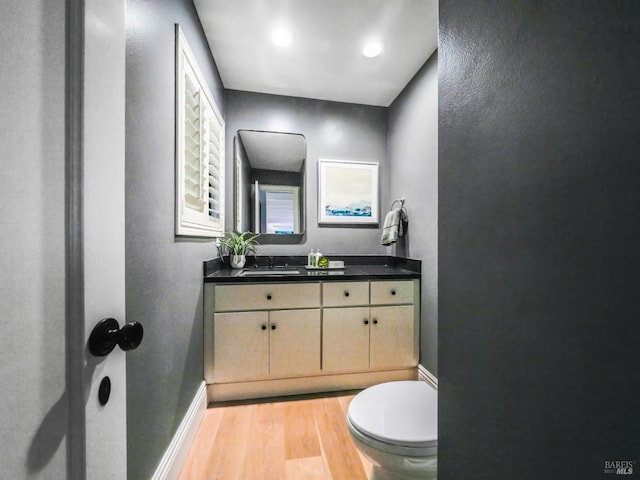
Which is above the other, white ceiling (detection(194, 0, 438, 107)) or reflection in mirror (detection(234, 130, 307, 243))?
white ceiling (detection(194, 0, 438, 107))

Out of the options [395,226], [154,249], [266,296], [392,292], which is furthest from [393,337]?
[154,249]

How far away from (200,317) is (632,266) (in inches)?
70.8

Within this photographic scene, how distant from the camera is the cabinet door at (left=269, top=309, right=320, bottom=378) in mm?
1736

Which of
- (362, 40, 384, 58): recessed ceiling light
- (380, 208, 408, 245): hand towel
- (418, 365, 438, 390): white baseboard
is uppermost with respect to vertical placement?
(362, 40, 384, 58): recessed ceiling light

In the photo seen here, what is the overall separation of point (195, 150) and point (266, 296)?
1.04m

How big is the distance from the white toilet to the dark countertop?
878mm

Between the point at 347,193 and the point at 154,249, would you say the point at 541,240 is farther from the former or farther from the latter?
the point at 347,193

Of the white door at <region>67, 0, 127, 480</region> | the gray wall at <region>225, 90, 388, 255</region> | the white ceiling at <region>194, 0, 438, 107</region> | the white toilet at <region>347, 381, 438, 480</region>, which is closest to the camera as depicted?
the white door at <region>67, 0, 127, 480</region>

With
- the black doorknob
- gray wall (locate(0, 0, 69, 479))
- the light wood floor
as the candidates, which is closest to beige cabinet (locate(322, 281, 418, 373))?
the light wood floor

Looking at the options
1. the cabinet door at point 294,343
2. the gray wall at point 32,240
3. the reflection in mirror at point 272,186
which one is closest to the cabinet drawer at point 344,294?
the cabinet door at point 294,343

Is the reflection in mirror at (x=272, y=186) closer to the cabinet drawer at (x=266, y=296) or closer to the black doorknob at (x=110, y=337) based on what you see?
the cabinet drawer at (x=266, y=296)

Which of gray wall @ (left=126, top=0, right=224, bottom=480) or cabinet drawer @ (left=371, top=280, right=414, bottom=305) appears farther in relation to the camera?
cabinet drawer @ (left=371, top=280, right=414, bottom=305)

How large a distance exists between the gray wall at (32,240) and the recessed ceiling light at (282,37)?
1607mm

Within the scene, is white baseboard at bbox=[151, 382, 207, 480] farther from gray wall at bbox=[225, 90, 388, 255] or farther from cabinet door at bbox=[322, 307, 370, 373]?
gray wall at bbox=[225, 90, 388, 255]
